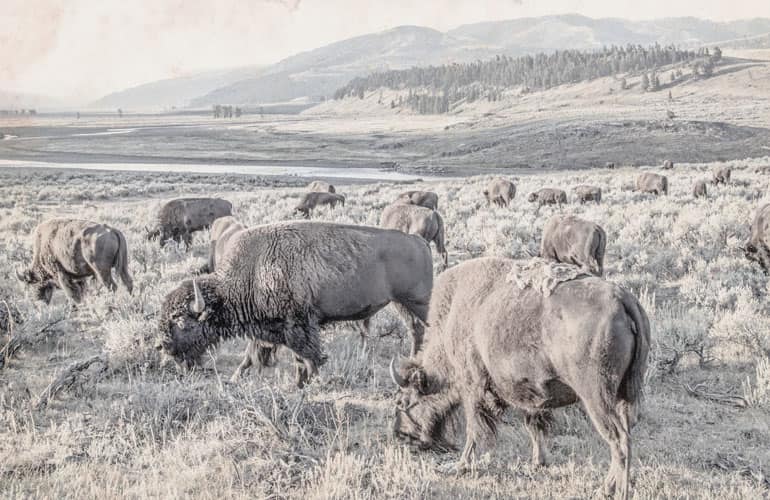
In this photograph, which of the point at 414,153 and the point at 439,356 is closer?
the point at 439,356

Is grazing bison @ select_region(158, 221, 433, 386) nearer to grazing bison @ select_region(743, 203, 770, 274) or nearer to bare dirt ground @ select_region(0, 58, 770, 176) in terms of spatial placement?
grazing bison @ select_region(743, 203, 770, 274)

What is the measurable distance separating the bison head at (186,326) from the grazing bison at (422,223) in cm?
707

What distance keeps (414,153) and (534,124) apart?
47.5ft

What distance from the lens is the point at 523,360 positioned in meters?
4.11

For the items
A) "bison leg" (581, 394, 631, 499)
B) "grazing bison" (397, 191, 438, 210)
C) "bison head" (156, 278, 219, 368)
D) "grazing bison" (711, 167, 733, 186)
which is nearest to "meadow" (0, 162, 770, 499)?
"bison head" (156, 278, 219, 368)

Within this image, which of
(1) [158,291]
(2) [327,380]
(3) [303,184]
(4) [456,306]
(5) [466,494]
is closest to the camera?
(5) [466,494]

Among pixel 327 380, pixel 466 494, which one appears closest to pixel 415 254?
pixel 327 380

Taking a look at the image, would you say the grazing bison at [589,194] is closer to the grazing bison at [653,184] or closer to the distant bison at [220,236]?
the grazing bison at [653,184]

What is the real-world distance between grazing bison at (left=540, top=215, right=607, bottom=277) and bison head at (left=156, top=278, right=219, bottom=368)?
20.5 feet

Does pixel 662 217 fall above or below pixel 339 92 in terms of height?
below

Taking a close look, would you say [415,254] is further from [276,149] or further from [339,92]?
[339,92]

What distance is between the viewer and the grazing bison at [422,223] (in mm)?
13492

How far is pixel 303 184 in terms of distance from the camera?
1610 inches

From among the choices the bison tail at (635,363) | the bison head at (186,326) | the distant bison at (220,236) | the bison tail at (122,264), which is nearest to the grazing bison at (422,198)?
the distant bison at (220,236)
